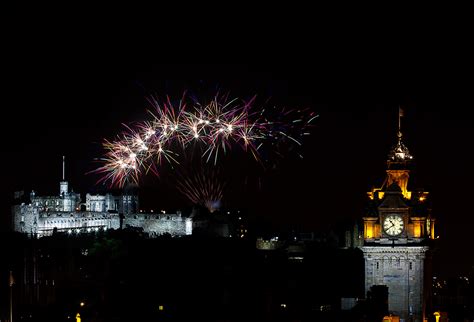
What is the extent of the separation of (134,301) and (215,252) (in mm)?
28723

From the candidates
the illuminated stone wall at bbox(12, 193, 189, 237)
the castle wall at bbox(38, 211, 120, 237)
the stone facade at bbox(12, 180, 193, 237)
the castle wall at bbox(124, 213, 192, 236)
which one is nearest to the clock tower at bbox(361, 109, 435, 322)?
the stone facade at bbox(12, 180, 193, 237)

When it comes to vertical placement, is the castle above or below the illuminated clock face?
below

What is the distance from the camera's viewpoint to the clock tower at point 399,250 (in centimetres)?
3000

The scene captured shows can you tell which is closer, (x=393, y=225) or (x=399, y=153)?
(x=393, y=225)

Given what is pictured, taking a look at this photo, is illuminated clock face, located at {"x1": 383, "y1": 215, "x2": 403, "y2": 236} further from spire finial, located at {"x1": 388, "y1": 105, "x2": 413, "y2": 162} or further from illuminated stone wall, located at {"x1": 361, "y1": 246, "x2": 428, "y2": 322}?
spire finial, located at {"x1": 388, "y1": 105, "x2": 413, "y2": 162}

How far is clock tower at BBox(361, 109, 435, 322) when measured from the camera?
1181 inches

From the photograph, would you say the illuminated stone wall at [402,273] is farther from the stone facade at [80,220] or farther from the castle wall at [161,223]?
the castle wall at [161,223]

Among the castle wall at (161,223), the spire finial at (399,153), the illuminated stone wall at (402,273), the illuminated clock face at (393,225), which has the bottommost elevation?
the castle wall at (161,223)

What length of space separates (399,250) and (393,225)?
66cm

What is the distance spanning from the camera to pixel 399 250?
30.0 m

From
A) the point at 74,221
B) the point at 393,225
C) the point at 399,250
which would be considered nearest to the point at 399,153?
the point at 393,225

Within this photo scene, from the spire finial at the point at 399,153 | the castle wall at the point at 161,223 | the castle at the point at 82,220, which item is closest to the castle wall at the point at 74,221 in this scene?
the castle at the point at 82,220

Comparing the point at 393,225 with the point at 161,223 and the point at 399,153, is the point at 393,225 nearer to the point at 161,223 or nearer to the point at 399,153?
the point at 399,153

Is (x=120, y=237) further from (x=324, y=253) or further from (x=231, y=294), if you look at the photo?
(x=231, y=294)
